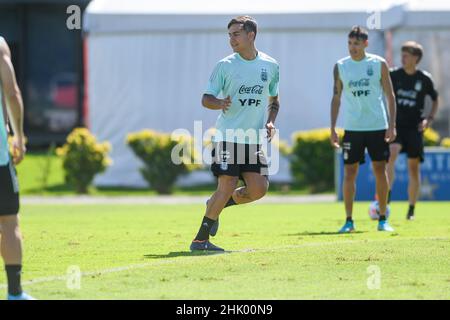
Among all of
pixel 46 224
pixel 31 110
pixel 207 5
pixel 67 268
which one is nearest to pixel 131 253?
pixel 67 268

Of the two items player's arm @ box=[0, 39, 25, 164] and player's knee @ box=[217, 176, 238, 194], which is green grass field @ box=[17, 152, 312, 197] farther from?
player's arm @ box=[0, 39, 25, 164]

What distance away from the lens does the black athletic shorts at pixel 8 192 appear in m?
7.53

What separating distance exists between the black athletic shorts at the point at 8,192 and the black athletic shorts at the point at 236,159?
3.09m

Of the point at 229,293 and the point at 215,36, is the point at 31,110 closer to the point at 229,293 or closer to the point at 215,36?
the point at 215,36

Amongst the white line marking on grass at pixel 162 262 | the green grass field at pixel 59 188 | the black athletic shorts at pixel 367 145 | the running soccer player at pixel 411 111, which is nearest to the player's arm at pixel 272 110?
the white line marking on grass at pixel 162 262

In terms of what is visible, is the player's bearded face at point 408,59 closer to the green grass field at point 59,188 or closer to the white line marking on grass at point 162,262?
the white line marking on grass at point 162,262

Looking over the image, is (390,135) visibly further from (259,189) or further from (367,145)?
(259,189)

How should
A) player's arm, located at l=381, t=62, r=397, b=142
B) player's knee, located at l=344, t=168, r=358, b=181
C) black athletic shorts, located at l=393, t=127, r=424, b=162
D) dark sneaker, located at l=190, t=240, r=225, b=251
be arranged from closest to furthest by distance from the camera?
dark sneaker, located at l=190, t=240, r=225, b=251
player's arm, located at l=381, t=62, r=397, b=142
player's knee, located at l=344, t=168, r=358, b=181
black athletic shorts, located at l=393, t=127, r=424, b=162

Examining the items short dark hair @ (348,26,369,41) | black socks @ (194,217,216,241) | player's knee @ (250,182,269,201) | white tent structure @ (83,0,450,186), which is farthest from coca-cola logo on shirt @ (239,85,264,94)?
white tent structure @ (83,0,450,186)

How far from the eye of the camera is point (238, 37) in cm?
1038

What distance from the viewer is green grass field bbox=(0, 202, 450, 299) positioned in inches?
312

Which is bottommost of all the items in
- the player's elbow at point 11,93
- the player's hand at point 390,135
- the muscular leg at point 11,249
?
the muscular leg at point 11,249

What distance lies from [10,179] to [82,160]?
17511 mm

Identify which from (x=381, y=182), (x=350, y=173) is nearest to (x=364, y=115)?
(x=350, y=173)
